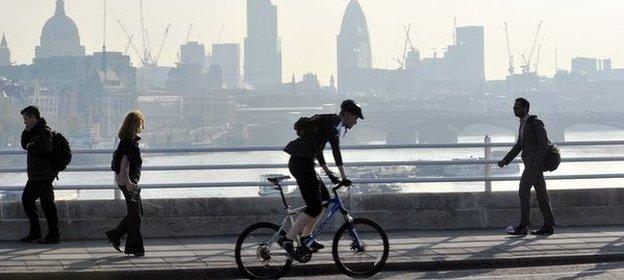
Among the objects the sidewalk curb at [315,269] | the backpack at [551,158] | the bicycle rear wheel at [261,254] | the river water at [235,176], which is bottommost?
the river water at [235,176]

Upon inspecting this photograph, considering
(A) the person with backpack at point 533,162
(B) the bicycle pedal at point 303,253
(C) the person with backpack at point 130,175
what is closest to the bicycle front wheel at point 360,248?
(B) the bicycle pedal at point 303,253

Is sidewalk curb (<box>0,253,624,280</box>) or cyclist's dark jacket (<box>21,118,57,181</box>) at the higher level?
cyclist's dark jacket (<box>21,118,57,181</box>)

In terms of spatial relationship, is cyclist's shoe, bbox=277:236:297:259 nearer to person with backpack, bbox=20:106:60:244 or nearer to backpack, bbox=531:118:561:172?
person with backpack, bbox=20:106:60:244

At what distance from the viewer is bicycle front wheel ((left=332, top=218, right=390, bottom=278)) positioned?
38.3 ft

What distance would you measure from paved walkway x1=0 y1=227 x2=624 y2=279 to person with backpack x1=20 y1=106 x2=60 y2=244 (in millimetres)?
322

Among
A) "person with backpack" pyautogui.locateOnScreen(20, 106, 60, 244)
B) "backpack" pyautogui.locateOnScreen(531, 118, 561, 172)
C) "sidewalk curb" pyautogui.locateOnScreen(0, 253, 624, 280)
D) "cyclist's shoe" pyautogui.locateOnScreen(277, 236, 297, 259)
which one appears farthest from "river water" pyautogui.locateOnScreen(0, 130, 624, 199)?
"cyclist's shoe" pyautogui.locateOnScreen(277, 236, 297, 259)

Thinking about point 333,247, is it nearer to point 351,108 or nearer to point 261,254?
point 261,254

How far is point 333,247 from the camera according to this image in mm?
11734

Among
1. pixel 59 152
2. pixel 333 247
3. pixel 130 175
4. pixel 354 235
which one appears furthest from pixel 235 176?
pixel 354 235

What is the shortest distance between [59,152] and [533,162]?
5.30 metres

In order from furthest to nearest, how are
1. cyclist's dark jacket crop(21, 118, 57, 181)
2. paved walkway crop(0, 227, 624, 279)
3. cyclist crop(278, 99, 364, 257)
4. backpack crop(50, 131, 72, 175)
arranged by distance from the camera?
backpack crop(50, 131, 72, 175) → cyclist's dark jacket crop(21, 118, 57, 181) → paved walkway crop(0, 227, 624, 279) → cyclist crop(278, 99, 364, 257)

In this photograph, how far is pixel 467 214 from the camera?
16.2 meters

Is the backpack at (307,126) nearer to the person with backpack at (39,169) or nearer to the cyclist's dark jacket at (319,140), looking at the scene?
the cyclist's dark jacket at (319,140)

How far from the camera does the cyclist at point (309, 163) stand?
11492 millimetres
